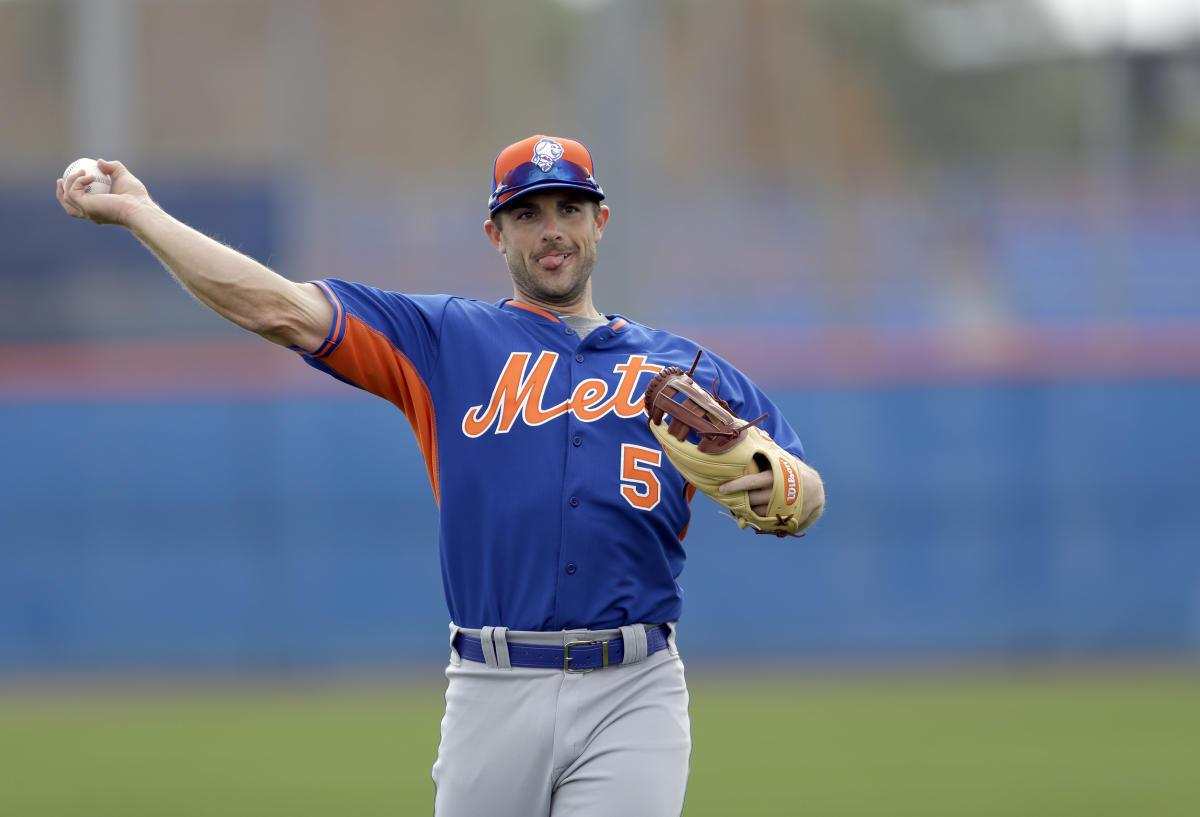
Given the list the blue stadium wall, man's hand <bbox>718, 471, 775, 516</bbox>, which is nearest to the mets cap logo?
man's hand <bbox>718, 471, 775, 516</bbox>

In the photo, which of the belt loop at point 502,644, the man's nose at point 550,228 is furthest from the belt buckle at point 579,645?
the man's nose at point 550,228

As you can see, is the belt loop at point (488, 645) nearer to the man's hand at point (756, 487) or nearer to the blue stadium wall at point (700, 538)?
the man's hand at point (756, 487)

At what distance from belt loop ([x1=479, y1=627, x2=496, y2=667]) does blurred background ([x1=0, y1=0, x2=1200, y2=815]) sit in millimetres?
8364

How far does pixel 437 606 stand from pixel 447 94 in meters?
5.70

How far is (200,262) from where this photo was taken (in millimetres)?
3018

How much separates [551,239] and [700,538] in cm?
885

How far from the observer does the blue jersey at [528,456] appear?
329 cm

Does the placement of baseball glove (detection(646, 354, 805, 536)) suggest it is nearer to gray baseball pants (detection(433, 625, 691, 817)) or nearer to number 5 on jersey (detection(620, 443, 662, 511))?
number 5 on jersey (detection(620, 443, 662, 511))

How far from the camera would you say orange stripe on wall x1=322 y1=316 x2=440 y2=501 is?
3.29 meters

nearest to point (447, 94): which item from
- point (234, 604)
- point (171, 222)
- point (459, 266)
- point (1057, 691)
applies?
point (459, 266)

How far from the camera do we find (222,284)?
3.03 meters

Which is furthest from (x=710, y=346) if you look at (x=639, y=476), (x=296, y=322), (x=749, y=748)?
(x=296, y=322)

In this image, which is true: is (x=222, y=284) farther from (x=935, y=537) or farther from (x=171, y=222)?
(x=935, y=537)

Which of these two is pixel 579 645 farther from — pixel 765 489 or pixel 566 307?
pixel 566 307
